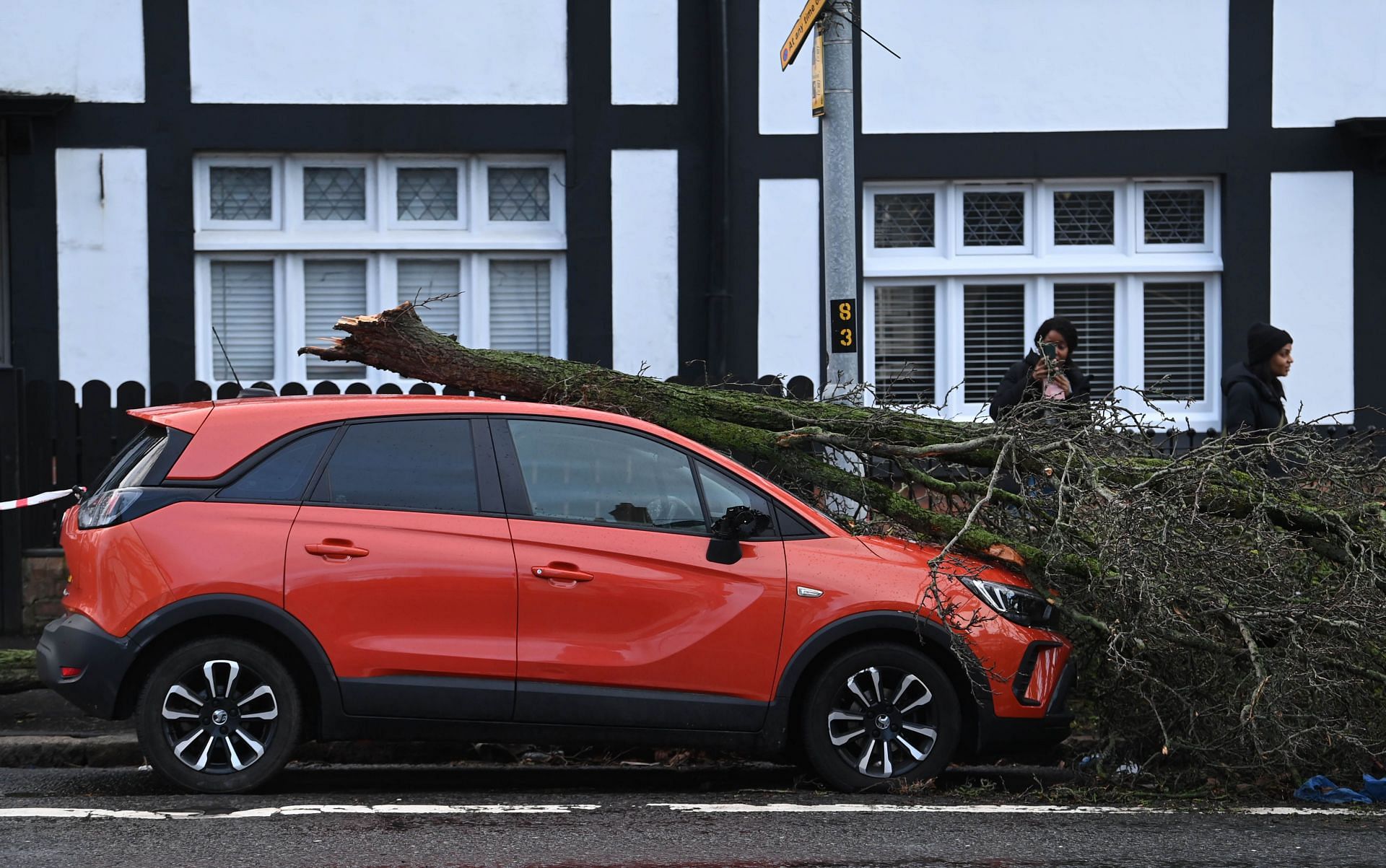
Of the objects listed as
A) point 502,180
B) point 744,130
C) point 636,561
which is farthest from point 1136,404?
point 636,561

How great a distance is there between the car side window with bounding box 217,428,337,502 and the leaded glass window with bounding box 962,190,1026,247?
7029 millimetres

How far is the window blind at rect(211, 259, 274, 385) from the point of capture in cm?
1179

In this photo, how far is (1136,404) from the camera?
11953mm

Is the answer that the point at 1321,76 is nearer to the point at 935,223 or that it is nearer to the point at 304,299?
the point at 935,223

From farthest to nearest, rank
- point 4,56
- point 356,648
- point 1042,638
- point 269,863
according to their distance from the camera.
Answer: point 4,56
point 1042,638
point 356,648
point 269,863

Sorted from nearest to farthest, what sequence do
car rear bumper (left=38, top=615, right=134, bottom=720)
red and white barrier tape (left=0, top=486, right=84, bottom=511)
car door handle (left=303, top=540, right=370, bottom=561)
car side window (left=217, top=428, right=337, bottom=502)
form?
car rear bumper (left=38, top=615, right=134, bottom=720) < car door handle (left=303, top=540, right=370, bottom=561) < car side window (left=217, top=428, right=337, bottom=502) < red and white barrier tape (left=0, top=486, right=84, bottom=511)

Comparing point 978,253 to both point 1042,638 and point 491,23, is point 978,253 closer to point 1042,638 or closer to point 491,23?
point 491,23

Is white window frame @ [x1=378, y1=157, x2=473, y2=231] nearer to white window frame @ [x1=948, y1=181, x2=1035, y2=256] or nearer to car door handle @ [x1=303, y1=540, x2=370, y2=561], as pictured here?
white window frame @ [x1=948, y1=181, x2=1035, y2=256]

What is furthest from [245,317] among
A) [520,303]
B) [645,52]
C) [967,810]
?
[967,810]

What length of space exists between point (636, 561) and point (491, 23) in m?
6.63

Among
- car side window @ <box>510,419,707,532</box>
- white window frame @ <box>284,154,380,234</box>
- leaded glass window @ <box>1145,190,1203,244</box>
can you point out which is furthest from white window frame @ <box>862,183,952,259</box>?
car side window @ <box>510,419,707,532</box>

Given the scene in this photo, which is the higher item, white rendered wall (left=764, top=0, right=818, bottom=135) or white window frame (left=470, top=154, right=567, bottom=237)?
white rendered wall (left=764, top=0, right=818, bottom=135)

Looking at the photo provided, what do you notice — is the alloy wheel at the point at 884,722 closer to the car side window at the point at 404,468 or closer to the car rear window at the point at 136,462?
the car side window at the point at 404,468

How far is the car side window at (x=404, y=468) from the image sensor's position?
627cm
